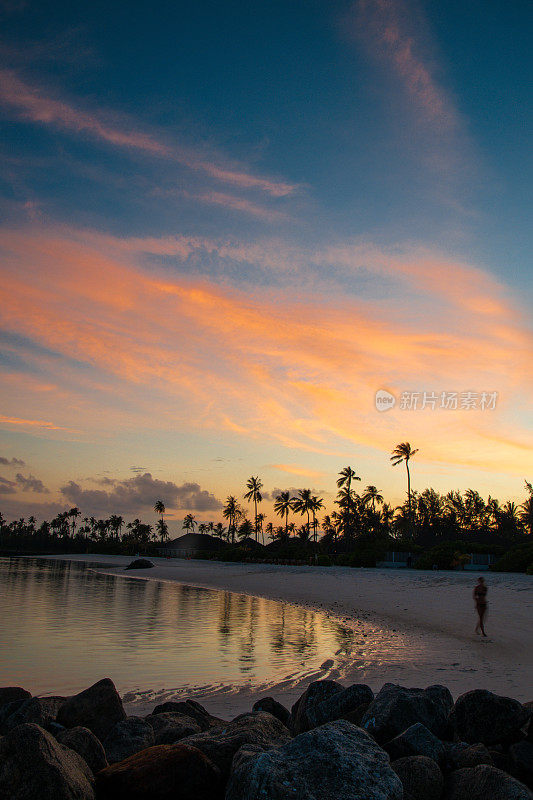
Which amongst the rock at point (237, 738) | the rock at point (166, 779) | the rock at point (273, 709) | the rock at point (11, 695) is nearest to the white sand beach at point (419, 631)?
the rock at point (273, 709)

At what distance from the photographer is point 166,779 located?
5031mm

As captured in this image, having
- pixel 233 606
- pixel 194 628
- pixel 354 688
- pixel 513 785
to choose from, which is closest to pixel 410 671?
pixel 354 688

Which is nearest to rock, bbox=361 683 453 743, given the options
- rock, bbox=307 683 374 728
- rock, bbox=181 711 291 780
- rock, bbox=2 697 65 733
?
rock, bbox=307 683 374 728

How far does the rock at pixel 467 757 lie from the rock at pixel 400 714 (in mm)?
667

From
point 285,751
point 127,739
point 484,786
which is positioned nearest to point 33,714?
point 127,739

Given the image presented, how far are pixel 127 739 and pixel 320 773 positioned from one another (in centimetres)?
395

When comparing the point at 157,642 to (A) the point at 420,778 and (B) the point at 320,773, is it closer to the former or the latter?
(A) the point at 420,778

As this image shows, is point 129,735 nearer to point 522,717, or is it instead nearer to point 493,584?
point 522,717

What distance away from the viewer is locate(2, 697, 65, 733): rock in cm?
812

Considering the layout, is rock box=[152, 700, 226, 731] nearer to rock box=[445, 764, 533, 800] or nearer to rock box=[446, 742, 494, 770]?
rock box=[446, 742, 494, 770]

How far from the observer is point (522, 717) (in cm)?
672

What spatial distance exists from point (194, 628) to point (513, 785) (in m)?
17.8

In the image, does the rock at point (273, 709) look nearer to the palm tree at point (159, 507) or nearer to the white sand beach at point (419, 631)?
the white sand beach at point (419, 631)

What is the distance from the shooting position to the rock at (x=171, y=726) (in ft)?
22.8
